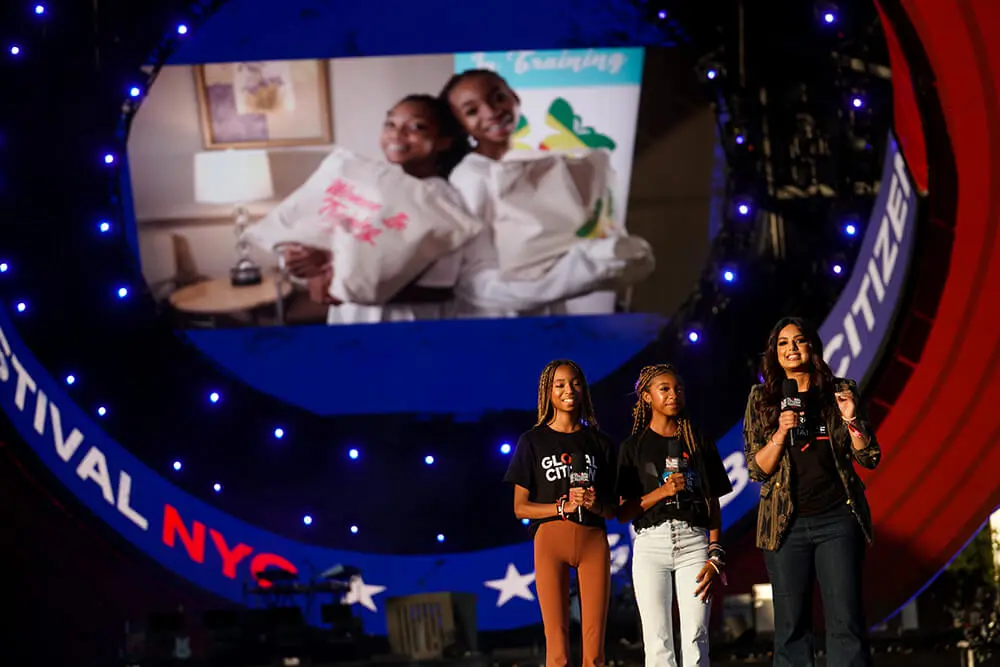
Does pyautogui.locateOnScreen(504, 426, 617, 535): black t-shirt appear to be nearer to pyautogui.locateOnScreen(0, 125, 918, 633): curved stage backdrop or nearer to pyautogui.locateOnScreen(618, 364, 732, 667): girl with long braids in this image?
pyautogui.locateOnScreen(618, 364, 732, 667): girl with long braids

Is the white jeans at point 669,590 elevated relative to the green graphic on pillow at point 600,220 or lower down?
lower down

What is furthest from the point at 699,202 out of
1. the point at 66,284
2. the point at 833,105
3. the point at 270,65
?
the point at 66,284

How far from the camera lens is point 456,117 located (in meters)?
6.97

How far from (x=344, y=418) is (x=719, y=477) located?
369cm

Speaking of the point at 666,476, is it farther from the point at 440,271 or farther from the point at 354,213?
the point at 354,213

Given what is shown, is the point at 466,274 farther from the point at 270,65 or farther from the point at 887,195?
the point at 887,195

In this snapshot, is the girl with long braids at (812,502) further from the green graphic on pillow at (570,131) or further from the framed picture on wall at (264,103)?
the framed picture on wall at (264,103)

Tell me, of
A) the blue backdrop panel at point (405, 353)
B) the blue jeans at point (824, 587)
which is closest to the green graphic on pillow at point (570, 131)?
the blue backdrop panel at point (405, 353)

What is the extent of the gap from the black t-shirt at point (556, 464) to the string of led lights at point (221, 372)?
10.9ft

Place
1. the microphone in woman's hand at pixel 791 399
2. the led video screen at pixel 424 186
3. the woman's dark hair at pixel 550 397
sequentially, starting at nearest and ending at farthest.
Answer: the microphone in woman's hand at pixel 791 399 < the woman's dark hair at pixel 550 397 < the led video screen at pixel 424 186

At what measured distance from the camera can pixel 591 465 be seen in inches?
144

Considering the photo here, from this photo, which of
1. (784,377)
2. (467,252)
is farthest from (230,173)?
(784,377)

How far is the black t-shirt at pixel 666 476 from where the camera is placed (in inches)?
140

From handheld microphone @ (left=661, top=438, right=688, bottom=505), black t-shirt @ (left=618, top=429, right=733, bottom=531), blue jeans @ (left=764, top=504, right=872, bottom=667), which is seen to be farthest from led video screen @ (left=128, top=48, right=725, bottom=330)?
blue jeans @ (left=764, top=504, right=872, bottom=667)
